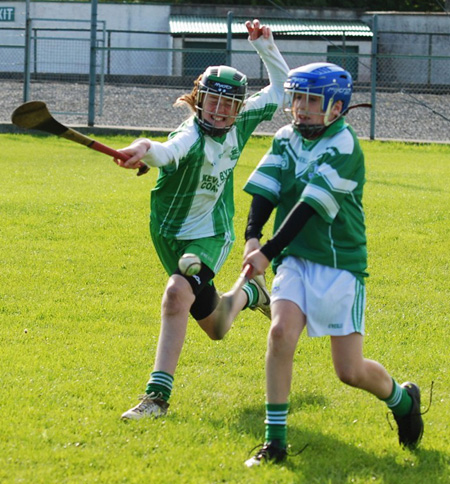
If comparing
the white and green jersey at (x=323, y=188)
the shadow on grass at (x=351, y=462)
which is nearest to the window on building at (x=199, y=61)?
the white and green jersey at (x=323, y=188)

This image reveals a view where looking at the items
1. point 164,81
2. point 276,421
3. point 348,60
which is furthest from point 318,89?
point 348,60

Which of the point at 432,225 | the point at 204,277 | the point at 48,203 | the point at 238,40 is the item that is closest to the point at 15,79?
the point at 238,40

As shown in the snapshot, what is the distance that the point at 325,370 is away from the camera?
5.62 m

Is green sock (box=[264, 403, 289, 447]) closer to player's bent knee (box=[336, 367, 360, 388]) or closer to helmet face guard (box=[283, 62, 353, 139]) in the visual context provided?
player's bent knee (box=[336, 367, 360, 388])

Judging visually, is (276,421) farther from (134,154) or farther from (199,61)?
(199,61)

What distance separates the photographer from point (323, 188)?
13.5ft

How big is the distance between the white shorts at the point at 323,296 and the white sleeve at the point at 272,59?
203 cm

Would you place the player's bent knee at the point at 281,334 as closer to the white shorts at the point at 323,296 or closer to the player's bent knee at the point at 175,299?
the white shorts at the point at 323,296

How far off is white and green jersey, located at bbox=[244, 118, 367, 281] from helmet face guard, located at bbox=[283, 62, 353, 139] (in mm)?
79

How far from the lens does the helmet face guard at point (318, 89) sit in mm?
4223

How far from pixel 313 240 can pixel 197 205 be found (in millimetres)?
1205

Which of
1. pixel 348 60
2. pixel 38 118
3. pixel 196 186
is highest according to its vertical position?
pixel 348 60

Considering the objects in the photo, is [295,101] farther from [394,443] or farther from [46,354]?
[46,354]

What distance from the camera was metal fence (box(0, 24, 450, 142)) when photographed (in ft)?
72.8
